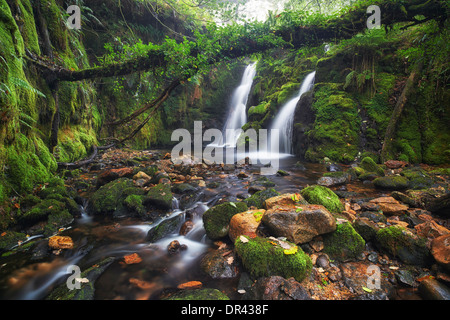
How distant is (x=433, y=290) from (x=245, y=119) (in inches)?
679

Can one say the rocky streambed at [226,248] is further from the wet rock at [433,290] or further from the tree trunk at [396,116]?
the tree trunk at [396,116]

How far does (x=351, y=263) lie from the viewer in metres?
2.38

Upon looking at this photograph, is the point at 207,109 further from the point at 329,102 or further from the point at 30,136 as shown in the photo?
the point at 30,136

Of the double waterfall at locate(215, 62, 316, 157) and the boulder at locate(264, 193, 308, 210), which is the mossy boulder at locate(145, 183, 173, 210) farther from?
the double waterfall at locate(215, 62, 316, 157)

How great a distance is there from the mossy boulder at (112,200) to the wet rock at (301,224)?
311cm

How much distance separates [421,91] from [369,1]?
4.77m

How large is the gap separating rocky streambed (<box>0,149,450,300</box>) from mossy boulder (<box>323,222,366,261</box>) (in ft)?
0.04

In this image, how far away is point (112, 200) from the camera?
4148 millimetres

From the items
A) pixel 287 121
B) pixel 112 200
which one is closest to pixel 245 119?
pixel 287 121

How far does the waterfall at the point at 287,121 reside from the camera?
1180cm

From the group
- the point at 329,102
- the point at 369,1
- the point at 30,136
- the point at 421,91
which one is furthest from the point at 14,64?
the point at 421,91

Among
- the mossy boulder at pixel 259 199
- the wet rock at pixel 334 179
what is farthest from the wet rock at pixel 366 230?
the wet rock at pixel 334 179

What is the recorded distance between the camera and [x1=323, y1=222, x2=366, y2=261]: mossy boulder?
2450 millimetres

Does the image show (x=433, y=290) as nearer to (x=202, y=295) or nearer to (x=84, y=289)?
(x=202, y=295)
